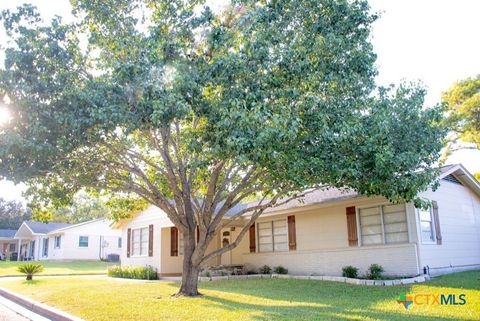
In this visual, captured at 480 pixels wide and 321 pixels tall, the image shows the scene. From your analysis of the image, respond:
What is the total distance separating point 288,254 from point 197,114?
10990mm

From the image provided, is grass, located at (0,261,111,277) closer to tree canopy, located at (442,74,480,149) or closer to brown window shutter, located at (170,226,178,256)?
brown window shutter, located at (170,226,178,256)

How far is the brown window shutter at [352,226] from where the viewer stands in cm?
1614

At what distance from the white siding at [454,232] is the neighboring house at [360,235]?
3 centimetres

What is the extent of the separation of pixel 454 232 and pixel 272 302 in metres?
10.1

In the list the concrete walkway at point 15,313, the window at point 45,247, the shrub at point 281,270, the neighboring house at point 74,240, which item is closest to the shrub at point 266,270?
the shrub at point 281,270

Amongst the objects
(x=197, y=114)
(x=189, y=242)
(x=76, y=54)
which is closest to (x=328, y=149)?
(x=197, y=114)

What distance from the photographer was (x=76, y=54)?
10.7 metres

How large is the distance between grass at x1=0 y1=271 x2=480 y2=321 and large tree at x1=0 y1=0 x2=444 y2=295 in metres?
2.79

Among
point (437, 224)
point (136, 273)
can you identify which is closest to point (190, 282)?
point (136, 273)

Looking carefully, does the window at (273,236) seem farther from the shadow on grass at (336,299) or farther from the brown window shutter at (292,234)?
the shadow on grass at (336,299)

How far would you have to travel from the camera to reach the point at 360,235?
16.1m

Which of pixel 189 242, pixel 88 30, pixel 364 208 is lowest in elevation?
pixel 189 242

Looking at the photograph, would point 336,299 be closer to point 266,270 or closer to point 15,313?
point 15,313

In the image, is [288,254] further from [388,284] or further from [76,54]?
[76,54]
